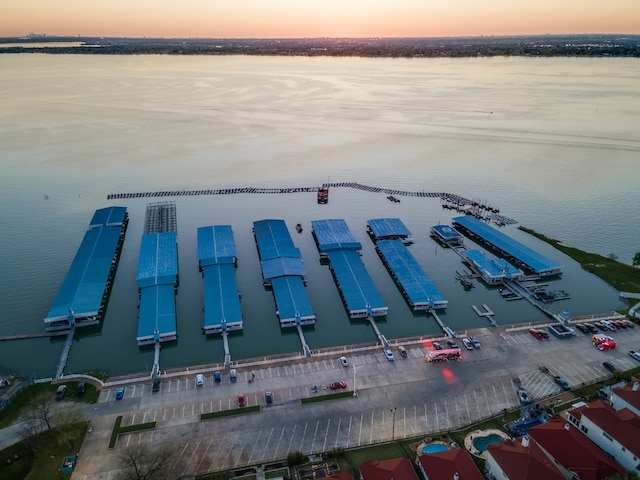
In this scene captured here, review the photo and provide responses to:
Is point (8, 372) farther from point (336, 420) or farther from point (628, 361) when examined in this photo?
point (628, 361)

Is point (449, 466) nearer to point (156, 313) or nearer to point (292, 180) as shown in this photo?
point (156, 313)

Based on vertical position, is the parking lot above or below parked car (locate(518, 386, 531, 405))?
below

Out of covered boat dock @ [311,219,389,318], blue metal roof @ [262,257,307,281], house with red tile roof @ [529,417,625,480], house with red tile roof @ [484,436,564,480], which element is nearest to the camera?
house with red tile roof @ [484,436,564,480]

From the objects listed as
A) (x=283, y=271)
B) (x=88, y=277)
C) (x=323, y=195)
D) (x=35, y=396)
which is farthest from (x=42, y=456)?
(x=323, y=195)

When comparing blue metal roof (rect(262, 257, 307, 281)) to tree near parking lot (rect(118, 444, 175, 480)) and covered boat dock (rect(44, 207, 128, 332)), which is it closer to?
covered boat dock (rect(44, 207, 128, 332))

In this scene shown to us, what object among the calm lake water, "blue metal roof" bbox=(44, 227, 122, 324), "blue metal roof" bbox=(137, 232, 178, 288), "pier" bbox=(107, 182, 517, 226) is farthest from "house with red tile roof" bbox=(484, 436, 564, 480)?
"pier" bbox=(107, 182, 517, 226)

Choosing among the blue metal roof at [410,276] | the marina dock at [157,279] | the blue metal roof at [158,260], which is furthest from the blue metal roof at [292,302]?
the blue metal roof at [158,260]
